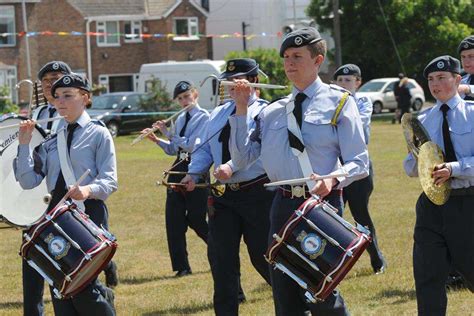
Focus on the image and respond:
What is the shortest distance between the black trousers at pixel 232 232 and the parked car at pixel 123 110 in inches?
1084

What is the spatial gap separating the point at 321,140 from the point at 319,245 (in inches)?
25.6

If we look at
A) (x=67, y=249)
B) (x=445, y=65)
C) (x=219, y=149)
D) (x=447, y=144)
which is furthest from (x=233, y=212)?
(x=445, y=65)

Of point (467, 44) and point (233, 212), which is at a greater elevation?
point (467, 44)

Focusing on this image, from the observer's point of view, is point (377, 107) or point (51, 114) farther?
point (377, 107)

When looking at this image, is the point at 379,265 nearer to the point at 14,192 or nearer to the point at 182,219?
the point at 182,219

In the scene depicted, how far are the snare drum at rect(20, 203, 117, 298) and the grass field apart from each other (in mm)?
2673

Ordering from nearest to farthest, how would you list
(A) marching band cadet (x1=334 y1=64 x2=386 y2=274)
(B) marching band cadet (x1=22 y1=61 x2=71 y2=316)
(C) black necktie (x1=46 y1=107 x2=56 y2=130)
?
(B) marching band cadet (x1=22 y1=61 x2=71 y2=316) → (C) black necktie (x1=46 y1=107 x2=56 y2=130) → (A) marching band cadet (x1=334 y1=64 x2=386 y2=274)

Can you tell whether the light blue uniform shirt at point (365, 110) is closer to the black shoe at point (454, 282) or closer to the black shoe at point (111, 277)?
the black shoe at point (454, 282)

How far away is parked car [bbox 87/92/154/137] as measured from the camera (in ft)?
117

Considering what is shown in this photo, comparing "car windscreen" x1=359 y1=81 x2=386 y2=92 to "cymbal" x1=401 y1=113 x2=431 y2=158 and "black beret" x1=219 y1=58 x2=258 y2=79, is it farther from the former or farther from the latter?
"cymbal" x1=401 y1=113 x2=431 y2=158

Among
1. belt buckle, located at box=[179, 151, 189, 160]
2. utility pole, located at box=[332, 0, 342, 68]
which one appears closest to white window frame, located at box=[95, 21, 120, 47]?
utility pole, located at box=[332, 0, 342, 68]

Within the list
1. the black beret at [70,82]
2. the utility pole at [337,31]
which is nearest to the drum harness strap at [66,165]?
the black beret at [70,82]

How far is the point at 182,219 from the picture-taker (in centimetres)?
1137

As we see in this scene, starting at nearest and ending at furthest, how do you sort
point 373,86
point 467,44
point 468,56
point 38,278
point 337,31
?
1. point 38,278
2. point 467,44
3. point 468,56
4. point 337,31
5. point 373,86
